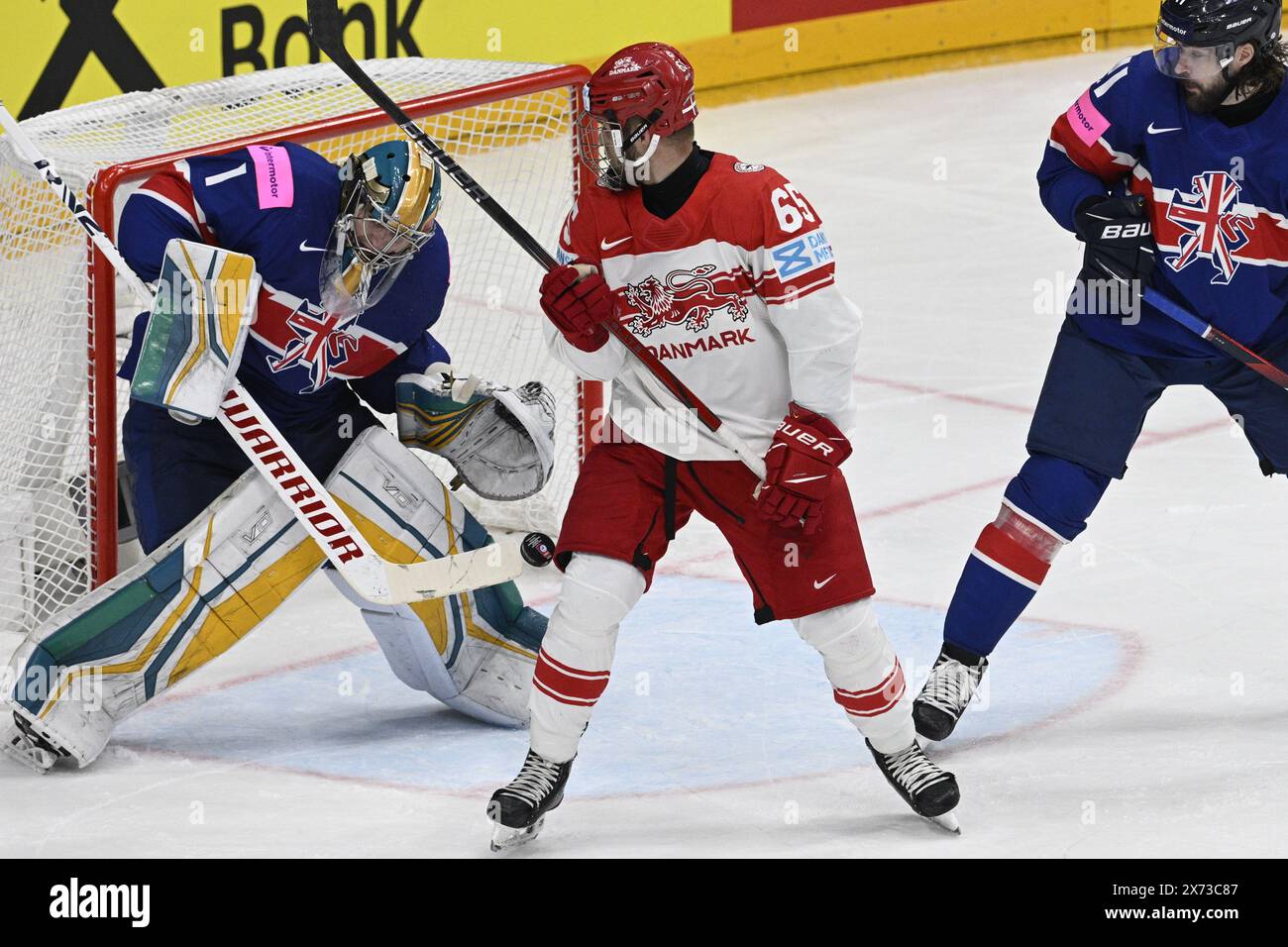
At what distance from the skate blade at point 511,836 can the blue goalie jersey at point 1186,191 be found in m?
1.23

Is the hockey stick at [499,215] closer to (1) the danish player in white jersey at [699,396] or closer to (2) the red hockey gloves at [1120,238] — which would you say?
(1) the danish player in white jersey at [699,396]

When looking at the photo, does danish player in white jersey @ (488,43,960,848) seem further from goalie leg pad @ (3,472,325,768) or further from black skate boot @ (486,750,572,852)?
goalie leg pad @ (3,472,325,768)

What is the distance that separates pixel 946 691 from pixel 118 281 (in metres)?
2.25

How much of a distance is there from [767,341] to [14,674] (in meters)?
1.63

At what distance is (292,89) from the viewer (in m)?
4.75

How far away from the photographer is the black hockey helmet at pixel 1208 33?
329cm

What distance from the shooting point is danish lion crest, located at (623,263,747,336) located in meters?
3.07

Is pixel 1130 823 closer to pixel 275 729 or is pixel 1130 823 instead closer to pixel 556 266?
pixel 556 266

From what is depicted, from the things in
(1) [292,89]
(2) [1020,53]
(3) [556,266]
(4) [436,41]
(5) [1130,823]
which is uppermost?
(3) [556,266]

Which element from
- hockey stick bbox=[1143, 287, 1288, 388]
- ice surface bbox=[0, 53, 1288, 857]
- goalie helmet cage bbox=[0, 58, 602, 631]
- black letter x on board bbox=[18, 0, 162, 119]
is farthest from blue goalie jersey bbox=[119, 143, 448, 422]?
black letter x on board bbox=[18, 0, 162, 119]

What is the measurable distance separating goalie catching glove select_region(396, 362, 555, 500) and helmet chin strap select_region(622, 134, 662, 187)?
81 cm

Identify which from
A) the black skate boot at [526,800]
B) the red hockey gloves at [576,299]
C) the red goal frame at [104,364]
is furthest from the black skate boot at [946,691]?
the red goal frame at [104,364]

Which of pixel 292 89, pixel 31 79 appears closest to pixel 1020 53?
pixel 31 79

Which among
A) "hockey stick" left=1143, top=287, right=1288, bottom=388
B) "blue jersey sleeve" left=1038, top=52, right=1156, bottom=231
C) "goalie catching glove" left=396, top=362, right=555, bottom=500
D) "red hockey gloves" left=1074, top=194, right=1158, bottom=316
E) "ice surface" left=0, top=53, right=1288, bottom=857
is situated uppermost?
"blue jersey sleeve" left=1038, top=52, right=1156, bottom=231
